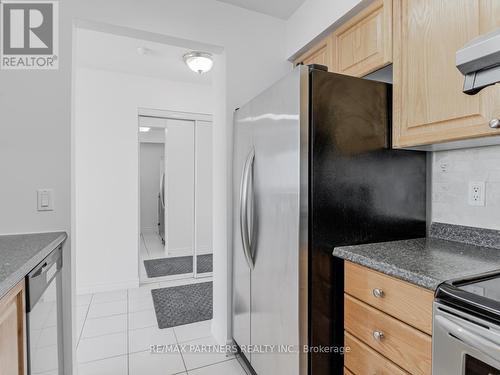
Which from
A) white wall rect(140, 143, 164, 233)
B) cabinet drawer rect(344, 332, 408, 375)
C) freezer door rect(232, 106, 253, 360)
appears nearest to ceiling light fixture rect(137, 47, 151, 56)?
freezer door rect(232, 106, 253, 360)

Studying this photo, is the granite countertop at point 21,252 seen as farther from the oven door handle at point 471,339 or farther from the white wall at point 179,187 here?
the white wall at point 179,187

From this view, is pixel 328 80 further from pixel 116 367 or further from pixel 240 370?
pixel 116 367

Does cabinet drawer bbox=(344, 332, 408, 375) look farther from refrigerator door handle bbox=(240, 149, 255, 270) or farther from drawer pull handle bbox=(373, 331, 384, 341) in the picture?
refrigerator door handle bbox=(240, 149, 255, 270)

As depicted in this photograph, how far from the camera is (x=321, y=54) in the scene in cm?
203

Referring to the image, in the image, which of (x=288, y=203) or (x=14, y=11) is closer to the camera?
(x=288, y=203)

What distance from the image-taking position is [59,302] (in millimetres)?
1627

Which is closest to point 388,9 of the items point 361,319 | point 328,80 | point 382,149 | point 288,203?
point 328,80

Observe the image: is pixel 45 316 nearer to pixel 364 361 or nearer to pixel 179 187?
pixel 364 361

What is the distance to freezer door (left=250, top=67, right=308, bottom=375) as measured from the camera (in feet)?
4.40

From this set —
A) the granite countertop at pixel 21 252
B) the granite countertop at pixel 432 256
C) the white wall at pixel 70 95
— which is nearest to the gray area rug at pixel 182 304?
the white wall at pixel 70 95

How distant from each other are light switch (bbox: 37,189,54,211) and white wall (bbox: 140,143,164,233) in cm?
278

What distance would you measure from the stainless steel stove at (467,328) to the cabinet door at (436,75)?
0.62 metres

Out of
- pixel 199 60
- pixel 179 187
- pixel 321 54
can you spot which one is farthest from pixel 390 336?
pixel 179 187

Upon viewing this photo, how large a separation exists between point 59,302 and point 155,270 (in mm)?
2351
